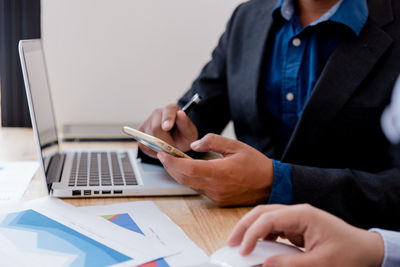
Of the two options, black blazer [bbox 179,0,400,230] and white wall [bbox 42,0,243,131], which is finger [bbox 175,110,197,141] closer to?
black blazer [bbox 179,0,400,230]

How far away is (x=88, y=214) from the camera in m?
0.71

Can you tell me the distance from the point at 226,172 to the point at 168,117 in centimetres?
28

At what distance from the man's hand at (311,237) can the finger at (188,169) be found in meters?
0.19

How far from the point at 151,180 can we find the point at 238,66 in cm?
48

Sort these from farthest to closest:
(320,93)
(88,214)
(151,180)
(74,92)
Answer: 1. (74,92)
2. (320,93)
3. (151,180)
4. (88,214)

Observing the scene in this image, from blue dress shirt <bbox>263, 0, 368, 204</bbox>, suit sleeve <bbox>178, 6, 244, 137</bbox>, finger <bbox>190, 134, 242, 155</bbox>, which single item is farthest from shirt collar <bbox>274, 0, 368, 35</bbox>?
finger <bbox>190, 134, 242, 155</bbox>

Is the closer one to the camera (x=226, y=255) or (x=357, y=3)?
(x=226, y=255)

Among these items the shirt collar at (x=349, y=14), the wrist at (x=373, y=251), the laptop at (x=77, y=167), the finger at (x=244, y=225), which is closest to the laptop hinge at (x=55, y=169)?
the laptop at (x=77, y=167)

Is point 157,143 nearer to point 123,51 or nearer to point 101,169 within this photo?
point 101,169

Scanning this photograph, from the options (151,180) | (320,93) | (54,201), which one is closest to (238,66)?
(320,93)

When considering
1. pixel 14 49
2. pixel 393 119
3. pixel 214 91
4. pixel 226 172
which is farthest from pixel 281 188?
pixel 14 49

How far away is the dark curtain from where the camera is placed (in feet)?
5.07

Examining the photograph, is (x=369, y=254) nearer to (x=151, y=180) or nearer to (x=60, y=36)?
(x=151, y=180)

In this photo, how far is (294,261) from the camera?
1.71ft
